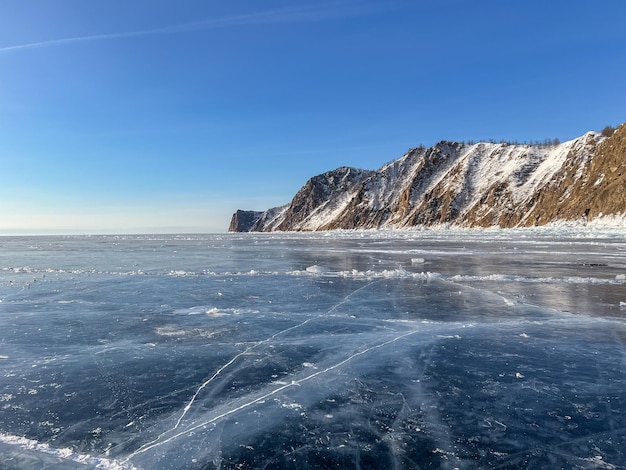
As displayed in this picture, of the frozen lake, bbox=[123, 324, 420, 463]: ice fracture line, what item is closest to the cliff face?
the frozen lake

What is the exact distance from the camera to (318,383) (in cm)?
518

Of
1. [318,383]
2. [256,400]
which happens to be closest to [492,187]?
[318,383]

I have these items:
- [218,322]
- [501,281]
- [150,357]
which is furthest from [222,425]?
[501,281]

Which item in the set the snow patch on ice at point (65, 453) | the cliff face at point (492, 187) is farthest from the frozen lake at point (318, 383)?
the cliff face at point (492, 187)

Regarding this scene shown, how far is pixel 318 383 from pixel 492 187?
10542 centimetres

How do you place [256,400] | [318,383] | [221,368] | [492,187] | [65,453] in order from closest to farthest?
1. [65,453]
2. [256,400]
3. [318,383]
4. [221,368]
5. [492,187]

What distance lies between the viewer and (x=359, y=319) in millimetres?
8594

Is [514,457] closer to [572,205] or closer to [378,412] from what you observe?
[378,412]

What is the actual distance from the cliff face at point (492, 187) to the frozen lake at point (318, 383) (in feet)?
208

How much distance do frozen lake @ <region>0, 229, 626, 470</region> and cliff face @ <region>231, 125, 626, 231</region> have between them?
6329 cm

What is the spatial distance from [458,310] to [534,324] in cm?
172

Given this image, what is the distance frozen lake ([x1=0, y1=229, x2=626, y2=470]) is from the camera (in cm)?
363

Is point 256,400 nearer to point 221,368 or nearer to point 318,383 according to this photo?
point 318,383

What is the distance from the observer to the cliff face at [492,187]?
68.6m
